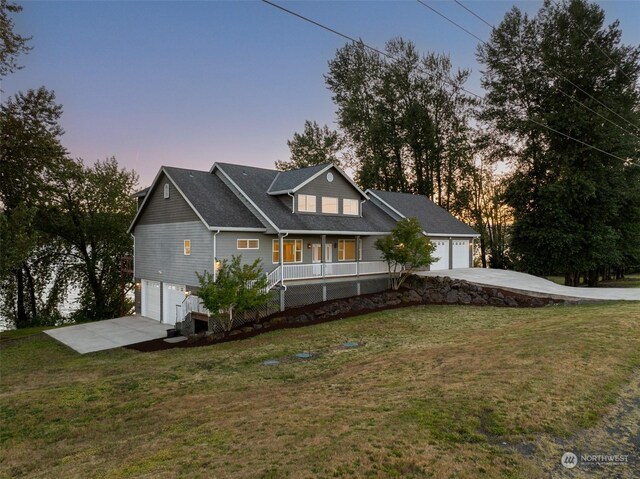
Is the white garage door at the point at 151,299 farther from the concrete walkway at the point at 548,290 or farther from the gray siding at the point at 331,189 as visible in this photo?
the concrete walkway at the point at 548,290

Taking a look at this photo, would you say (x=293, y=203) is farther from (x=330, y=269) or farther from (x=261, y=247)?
(x=330, y=269)

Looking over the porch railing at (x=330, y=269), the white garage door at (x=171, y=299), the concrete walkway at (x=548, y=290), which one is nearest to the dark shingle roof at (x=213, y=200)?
the porch railing at (x=330, y=269)

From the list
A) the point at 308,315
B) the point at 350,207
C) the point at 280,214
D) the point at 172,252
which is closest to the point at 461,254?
the point at 350,207

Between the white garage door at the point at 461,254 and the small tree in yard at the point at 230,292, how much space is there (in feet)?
58.4

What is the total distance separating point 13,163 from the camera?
21797 millimetres

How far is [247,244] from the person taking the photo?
1878 centimetres

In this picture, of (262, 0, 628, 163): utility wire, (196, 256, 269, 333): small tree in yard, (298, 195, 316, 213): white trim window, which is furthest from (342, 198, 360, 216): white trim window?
(196, 256, 269, 333): small tree in yard

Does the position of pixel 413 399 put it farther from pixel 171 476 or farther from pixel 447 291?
pixel 447 291

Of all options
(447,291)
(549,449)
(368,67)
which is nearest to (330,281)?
(447,291)

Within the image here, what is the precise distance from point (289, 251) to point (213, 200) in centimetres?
468

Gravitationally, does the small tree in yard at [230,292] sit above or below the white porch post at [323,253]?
below

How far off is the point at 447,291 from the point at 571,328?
981cm

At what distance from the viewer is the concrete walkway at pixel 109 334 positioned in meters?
16.4

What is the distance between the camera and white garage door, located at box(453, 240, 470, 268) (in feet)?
96.8
